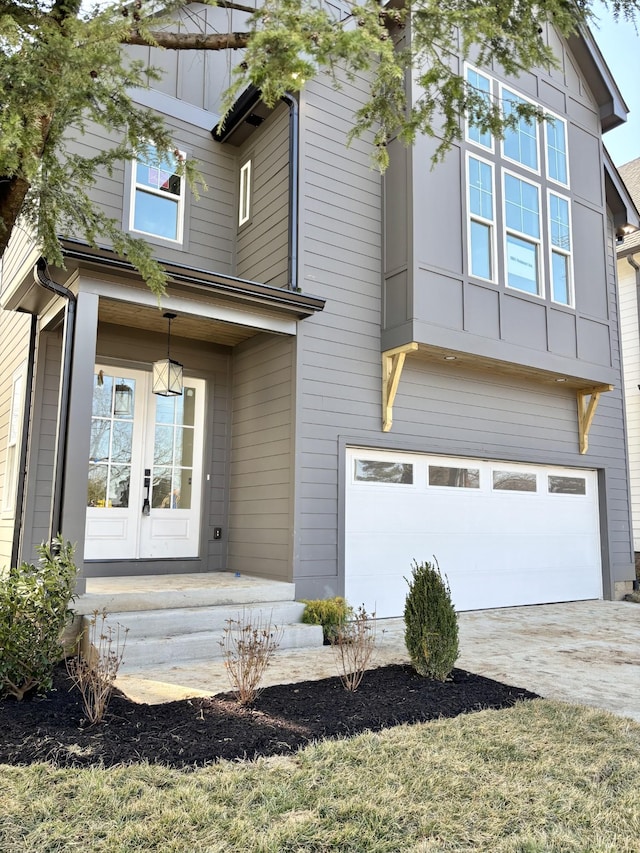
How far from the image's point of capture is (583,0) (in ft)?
12.5

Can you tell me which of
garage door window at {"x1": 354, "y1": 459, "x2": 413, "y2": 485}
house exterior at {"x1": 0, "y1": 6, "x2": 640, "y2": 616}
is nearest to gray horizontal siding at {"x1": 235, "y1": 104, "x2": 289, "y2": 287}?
house exterior at {"x1": 0, "y1": 6, "x2": 640, "y2": 616}

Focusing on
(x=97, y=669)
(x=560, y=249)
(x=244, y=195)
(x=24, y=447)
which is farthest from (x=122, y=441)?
(x=560, y=249)

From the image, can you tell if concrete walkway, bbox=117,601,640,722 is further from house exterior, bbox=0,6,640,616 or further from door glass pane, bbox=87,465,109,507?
door glass pane, bbox=87,465,109,507

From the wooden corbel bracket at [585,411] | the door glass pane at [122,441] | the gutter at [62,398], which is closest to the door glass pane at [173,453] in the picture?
the door glass pane at [122,441]

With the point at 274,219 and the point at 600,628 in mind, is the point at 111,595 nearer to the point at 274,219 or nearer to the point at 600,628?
the point at 274,219

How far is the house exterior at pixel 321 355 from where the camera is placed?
677 centimetres

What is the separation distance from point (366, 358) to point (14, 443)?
13.8 feet

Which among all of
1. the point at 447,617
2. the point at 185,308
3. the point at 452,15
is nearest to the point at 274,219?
the point at 185,308

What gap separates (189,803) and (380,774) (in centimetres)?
87

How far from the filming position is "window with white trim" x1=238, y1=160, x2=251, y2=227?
805 centimetres

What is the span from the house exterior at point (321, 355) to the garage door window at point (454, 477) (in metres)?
0.03

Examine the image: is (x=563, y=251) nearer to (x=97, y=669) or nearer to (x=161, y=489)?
(x=161, y=489)

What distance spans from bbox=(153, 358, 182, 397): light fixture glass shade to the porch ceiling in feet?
1.51

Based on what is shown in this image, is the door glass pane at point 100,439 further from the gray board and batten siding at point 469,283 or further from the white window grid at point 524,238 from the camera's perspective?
the white window grid at point 524,238
